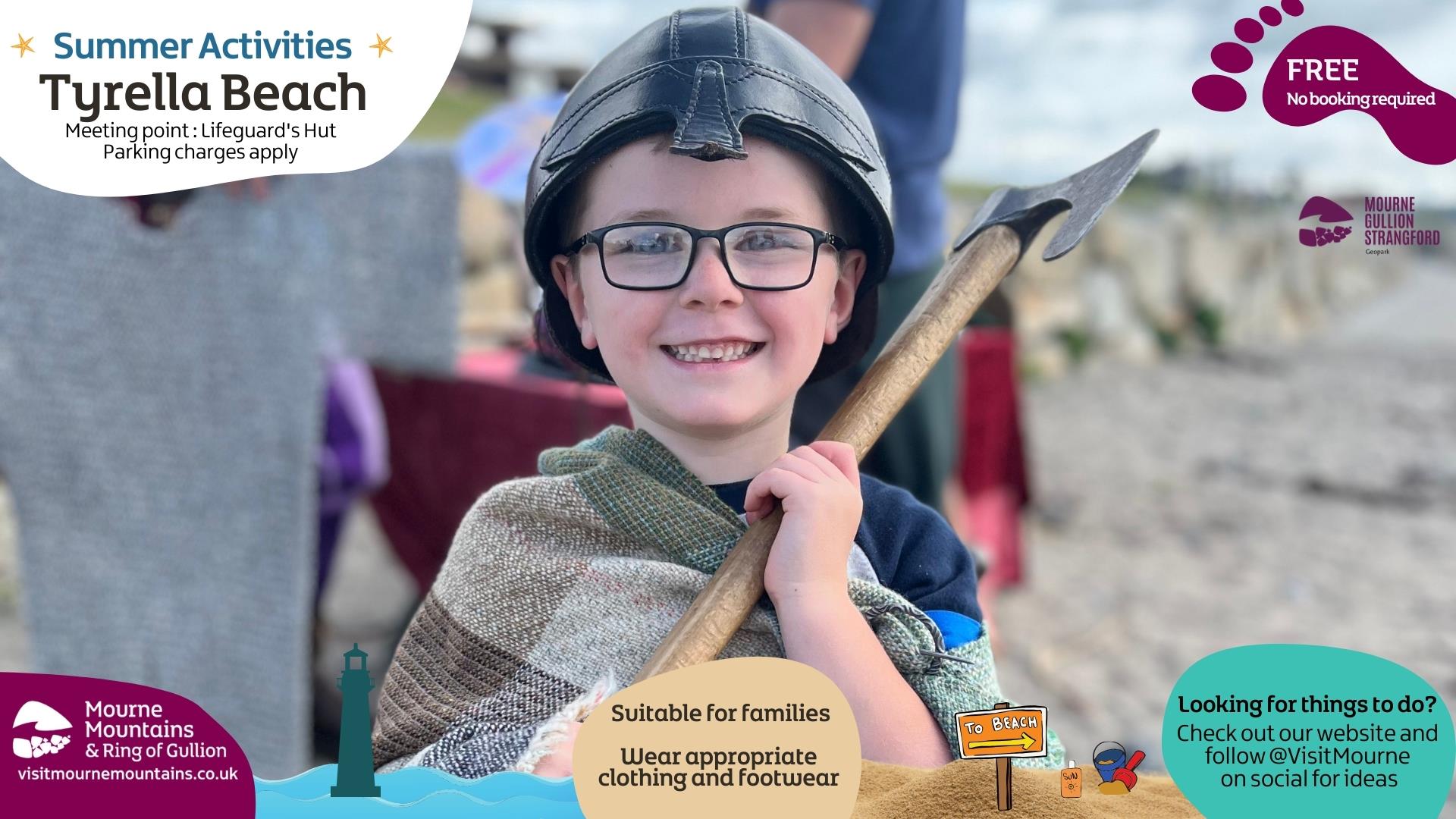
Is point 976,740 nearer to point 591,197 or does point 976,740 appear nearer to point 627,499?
point 627,499

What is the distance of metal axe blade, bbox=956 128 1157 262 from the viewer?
117 cm

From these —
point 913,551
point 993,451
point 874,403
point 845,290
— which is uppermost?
point 845,290

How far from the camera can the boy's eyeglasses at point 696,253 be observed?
3.52 feet

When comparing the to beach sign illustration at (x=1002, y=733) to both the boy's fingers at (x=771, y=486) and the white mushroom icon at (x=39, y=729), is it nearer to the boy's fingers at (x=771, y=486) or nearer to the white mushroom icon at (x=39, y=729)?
the boy's fingers at (x=771, y=486)

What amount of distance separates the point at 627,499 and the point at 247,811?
0.40 m

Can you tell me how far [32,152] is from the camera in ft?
4.05

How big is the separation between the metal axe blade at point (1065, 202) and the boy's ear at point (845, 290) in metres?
0.15

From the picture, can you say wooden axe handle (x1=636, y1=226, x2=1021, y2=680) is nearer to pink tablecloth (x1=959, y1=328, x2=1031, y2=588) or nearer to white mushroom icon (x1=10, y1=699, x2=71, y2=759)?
white mushroom icon (x1=10, y1=699, x2=71, y2=759)

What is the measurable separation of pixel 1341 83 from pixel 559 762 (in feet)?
3.16

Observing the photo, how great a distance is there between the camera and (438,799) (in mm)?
1001

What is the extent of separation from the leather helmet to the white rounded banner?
216 millimetres

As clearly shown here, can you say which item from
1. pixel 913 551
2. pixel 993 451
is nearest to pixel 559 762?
pixel 913 551

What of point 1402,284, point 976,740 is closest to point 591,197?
point 976,740

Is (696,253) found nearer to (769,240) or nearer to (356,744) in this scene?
(769,240)
